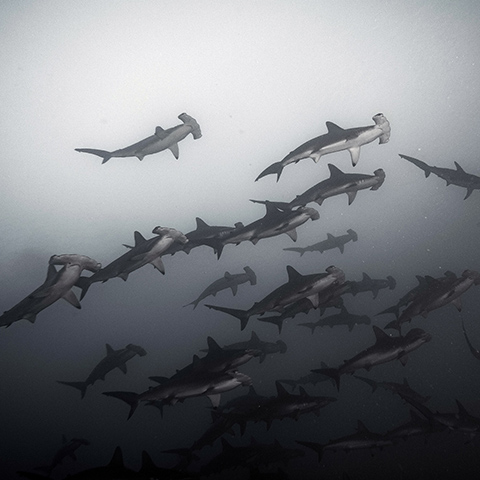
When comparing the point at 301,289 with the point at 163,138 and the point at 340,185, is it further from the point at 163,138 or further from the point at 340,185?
the point at 163,138

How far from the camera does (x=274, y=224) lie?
8.88m

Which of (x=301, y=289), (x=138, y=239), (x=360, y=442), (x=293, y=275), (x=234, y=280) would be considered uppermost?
(x=138, y=239)

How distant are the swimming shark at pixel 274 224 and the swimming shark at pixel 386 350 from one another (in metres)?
3.17

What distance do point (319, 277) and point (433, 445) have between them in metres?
19.6

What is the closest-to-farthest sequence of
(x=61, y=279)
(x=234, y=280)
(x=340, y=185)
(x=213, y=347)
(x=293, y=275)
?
(x=61, y=279), (x=293, y=275), (x=213, y=347), (x=340, y=185), (x=234, y=280)

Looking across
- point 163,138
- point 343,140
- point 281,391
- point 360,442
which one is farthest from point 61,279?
point 360,442

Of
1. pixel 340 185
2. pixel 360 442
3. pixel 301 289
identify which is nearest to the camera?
pixel 301 289

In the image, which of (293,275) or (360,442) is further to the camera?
(360,442)

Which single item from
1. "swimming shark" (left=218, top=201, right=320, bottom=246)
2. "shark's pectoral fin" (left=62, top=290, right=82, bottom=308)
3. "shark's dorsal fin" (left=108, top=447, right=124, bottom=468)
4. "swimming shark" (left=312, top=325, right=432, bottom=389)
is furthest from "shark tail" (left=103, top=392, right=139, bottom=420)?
"swimming shark" (left=312, top=325, right=432, bottom=389)

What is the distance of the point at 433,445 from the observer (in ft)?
67.9

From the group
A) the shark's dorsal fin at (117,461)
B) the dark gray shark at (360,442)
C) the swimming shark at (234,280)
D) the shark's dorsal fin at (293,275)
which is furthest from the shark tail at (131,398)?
the swimming shark at (234,280)

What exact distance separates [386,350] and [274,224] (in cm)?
401

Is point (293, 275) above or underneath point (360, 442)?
above

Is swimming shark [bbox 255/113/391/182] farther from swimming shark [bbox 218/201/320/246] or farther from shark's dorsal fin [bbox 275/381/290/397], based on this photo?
shark's dorsal fin [bbox 275/381/290/397]
